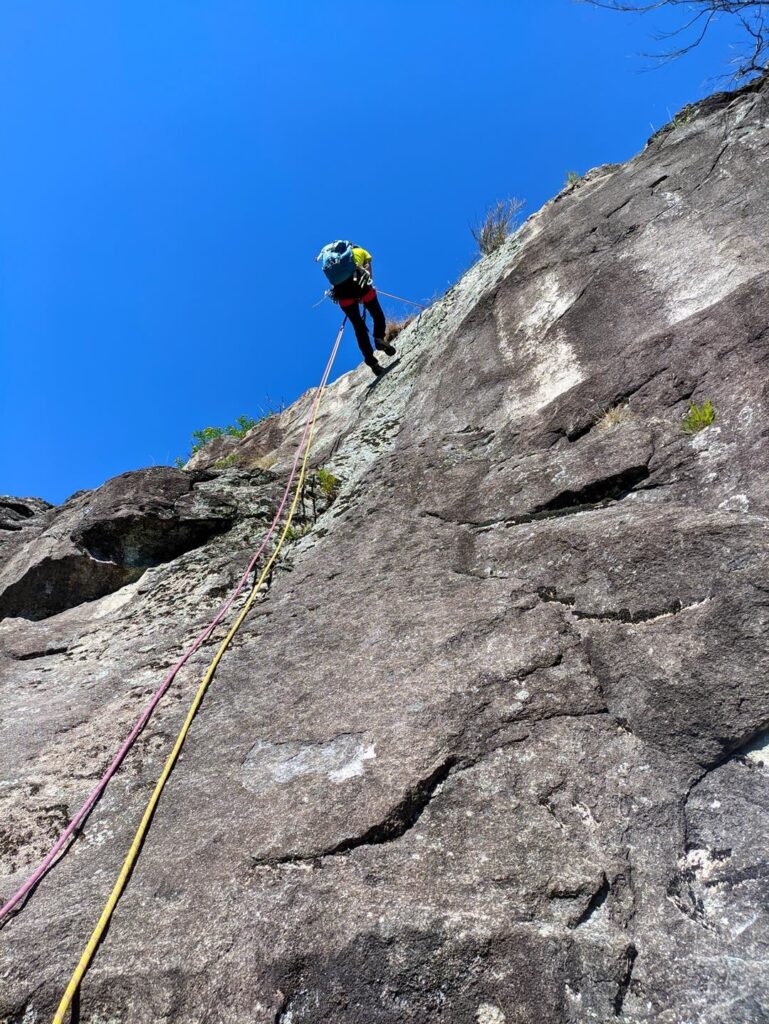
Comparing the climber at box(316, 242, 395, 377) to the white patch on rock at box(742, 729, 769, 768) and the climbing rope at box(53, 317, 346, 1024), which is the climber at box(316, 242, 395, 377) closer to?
the climbing rope at box(53, 317, 346, 1024)

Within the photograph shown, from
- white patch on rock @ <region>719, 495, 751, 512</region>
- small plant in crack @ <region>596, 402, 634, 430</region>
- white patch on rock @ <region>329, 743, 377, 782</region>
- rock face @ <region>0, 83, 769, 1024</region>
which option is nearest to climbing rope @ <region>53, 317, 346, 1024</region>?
rock face @ <region>0, 83, 769, 1024</region>

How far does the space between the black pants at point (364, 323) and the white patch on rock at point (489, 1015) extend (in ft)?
25.4

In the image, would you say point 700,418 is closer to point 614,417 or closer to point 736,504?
point 614,417

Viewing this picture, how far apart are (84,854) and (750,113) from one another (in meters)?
7.74

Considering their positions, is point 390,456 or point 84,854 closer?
point 84,854

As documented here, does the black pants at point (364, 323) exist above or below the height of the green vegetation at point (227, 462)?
above

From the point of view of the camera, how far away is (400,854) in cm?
256

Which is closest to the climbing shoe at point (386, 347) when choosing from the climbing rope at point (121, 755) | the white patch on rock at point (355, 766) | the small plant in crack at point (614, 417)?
the climbing rope at point (121, 755)

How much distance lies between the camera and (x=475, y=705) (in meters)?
3.10

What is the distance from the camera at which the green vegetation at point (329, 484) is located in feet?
20.2

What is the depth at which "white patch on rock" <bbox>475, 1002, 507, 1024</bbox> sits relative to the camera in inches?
81.6

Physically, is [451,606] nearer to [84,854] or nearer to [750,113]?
[84,854]

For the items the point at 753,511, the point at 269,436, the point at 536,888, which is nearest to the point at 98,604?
the point at 536,888

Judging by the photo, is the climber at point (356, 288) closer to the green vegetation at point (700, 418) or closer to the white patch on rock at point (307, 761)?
the green vegetation at point (700, 418)
